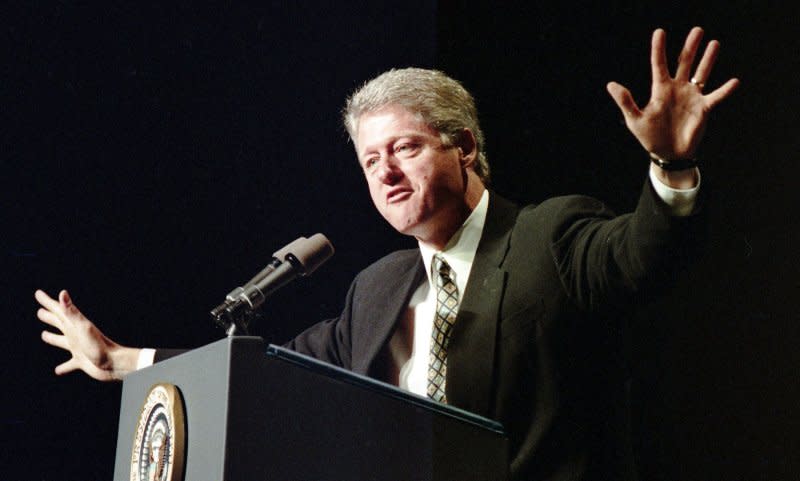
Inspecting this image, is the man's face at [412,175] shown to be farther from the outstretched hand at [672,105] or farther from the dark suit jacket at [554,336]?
the outstretched hand at [672,105]

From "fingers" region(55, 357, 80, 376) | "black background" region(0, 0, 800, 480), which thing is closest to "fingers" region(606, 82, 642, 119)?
"black background" region(0, 0, 800, 480)

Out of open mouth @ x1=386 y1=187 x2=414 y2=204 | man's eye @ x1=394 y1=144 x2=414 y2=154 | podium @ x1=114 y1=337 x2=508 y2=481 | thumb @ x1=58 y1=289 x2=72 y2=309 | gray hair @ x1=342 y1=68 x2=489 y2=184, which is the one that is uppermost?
gray hair @ x1=342 y1=68 x2=489 y2=184

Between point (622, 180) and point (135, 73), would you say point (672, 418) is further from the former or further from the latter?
point (135, 73)

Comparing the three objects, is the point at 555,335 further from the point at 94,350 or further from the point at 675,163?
the point at 94,350

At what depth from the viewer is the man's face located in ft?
6.12

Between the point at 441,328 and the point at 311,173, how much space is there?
129 centimetres

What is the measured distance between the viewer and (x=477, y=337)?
153 cm

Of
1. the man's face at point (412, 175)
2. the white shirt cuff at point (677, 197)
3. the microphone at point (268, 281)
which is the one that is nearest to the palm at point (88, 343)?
the microphone at point (268, 281)

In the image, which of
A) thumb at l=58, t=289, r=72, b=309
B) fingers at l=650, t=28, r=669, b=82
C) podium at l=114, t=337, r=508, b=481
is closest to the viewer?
podium at l=114, t=337, r=508, b=481

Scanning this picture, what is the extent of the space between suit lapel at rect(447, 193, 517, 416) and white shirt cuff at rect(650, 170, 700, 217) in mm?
421

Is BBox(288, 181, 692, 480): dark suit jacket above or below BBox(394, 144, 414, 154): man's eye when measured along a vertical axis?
below

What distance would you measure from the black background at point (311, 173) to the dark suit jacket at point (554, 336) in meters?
0.58

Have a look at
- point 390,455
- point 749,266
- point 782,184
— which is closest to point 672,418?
point 749,266

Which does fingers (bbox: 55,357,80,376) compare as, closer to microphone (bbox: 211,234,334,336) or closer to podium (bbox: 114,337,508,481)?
Answer: microphone (bbox: 211,234,334,336)
